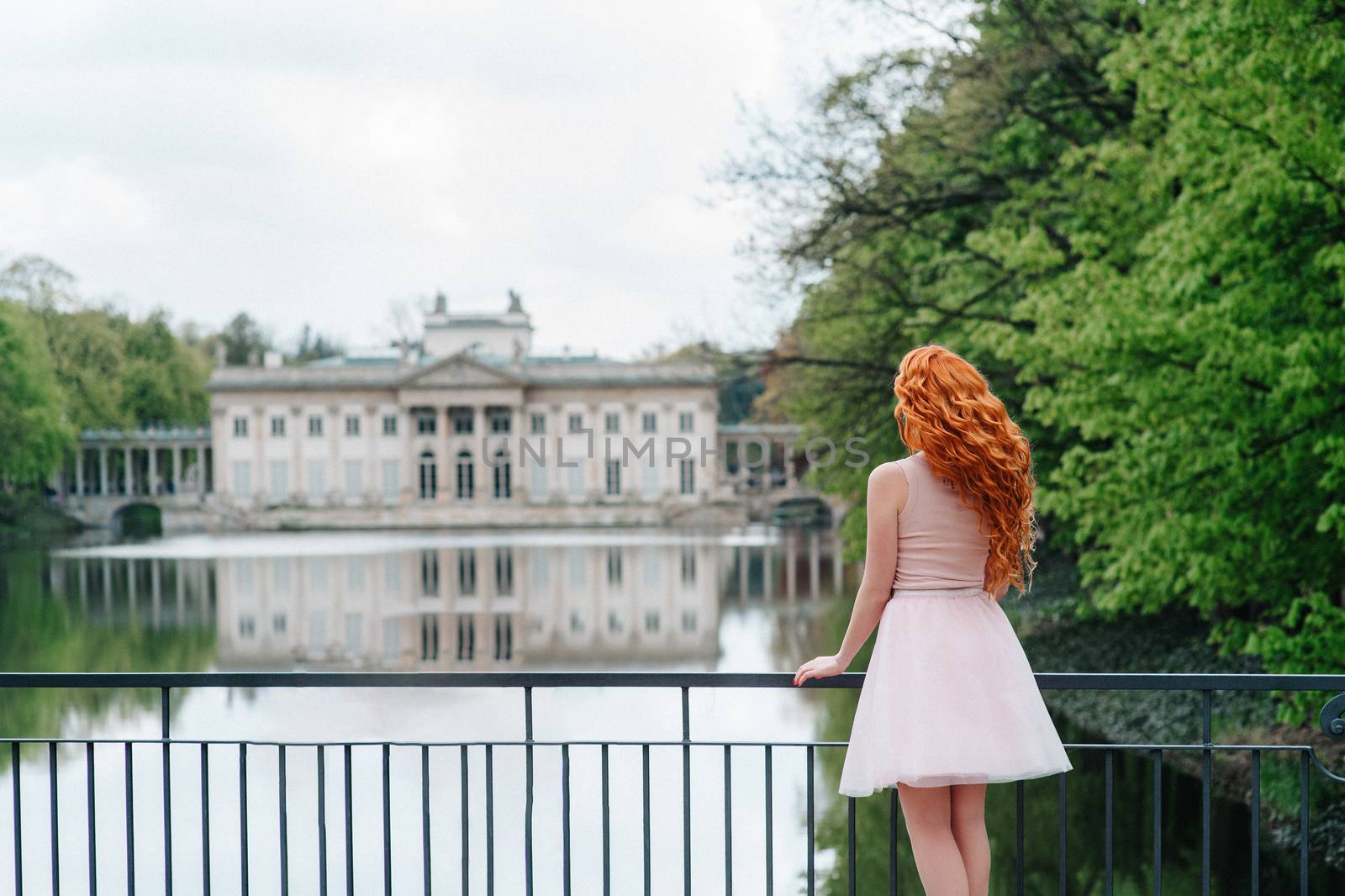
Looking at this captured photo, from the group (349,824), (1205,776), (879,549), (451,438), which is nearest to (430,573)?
(349,824)

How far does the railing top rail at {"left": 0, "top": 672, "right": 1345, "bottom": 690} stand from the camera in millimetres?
3338

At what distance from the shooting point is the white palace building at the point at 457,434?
7388 cm

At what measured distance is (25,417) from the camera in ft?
159

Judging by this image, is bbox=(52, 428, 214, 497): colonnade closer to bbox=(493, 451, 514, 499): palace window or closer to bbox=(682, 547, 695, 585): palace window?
bbox=(493, 451, 514, 499): palace window

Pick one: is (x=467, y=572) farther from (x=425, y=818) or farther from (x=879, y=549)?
(x=879, y=549)

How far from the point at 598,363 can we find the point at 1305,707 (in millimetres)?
67503

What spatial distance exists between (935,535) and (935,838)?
2.43ft

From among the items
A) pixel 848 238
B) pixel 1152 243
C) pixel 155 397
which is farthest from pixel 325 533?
pixel 1152 243

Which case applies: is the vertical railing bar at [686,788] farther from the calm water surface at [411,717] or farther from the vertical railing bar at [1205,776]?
the vertical railing bar at [1205,776]

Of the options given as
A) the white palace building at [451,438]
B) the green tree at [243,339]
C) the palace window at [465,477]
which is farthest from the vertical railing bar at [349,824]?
the green tree at [243,339]

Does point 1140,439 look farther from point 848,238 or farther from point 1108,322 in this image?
point 848,238

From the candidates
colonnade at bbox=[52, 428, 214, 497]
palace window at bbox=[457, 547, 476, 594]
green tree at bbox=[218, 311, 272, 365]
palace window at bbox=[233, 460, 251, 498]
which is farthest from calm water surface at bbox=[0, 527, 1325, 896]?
green tree at bbox=[218, 311, 272, 365]

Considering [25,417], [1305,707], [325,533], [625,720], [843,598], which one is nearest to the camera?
[1305,707]

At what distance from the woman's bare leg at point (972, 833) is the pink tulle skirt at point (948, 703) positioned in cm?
8
